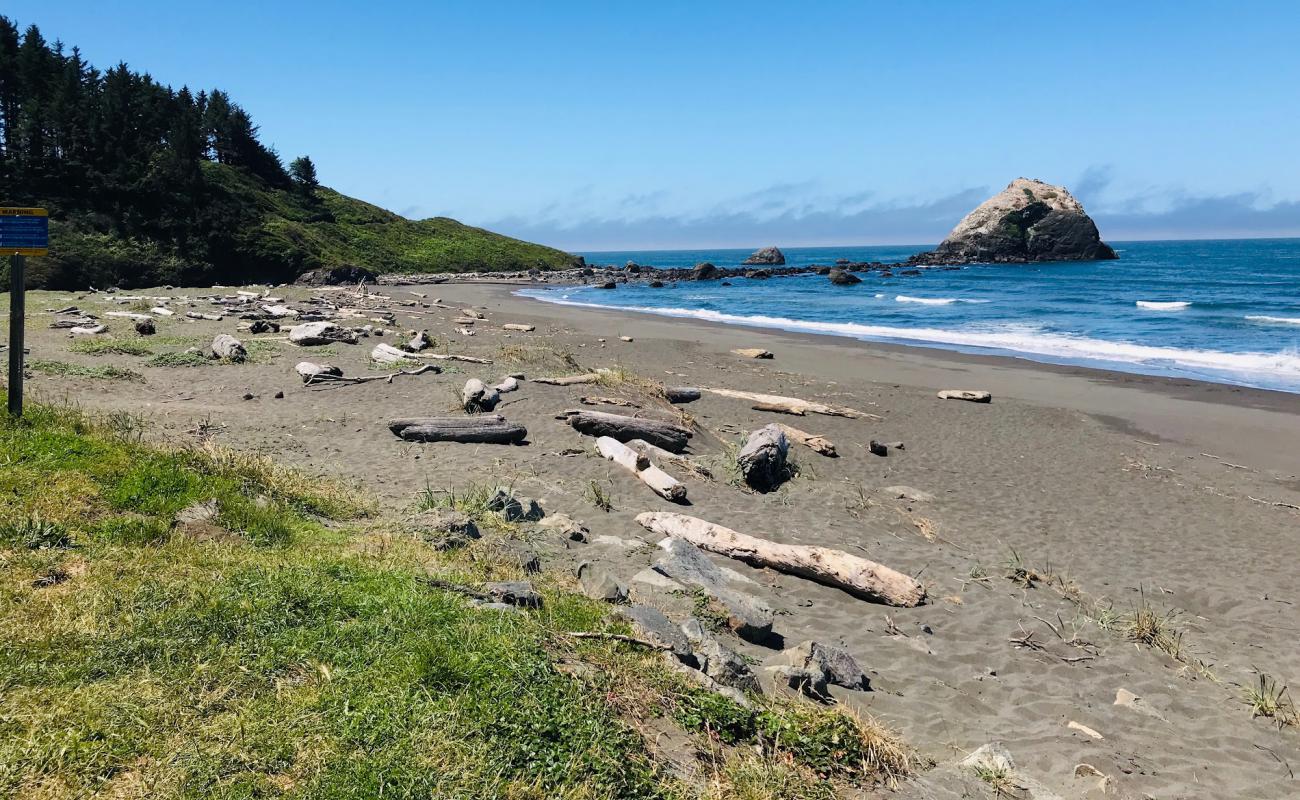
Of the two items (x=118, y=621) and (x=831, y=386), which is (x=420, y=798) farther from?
(x=831, y=386)

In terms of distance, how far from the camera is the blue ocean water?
2655cm

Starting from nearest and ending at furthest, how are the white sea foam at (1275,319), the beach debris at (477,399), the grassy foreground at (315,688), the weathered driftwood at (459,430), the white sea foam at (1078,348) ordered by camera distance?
the grassy foreground at (315,688) < the weathered driftwood at (459,430) < the beach debris at (477,399) < the white sea foam at (1078,348) < the white sea foam at (1275,319)

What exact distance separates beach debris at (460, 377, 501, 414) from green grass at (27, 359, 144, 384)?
6.28 metres

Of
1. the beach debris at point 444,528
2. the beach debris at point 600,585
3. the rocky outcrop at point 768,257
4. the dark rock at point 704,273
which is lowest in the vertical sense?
the beach debris at point 600,585

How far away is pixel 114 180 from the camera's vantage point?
4431 cm

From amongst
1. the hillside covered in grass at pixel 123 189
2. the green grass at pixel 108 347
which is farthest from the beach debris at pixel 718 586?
the hillside covered in grass at pixel 123 189

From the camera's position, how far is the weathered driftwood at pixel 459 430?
36.1 ft

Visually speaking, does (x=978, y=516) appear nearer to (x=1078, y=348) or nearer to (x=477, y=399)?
(x=477, y=399)

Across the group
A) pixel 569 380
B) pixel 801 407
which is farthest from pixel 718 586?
pixel 801 407

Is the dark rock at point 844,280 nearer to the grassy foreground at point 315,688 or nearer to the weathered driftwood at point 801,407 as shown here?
the weathered driftwood at point 801,407

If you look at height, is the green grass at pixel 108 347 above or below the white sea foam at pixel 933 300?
below

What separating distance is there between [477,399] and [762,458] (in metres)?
5.33

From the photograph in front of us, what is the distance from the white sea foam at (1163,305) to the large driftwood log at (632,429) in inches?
1643

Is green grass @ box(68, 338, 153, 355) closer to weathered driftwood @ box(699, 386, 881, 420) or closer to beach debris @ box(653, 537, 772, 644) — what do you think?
weathered driftwood @ box(699, 386, 881, 420)
